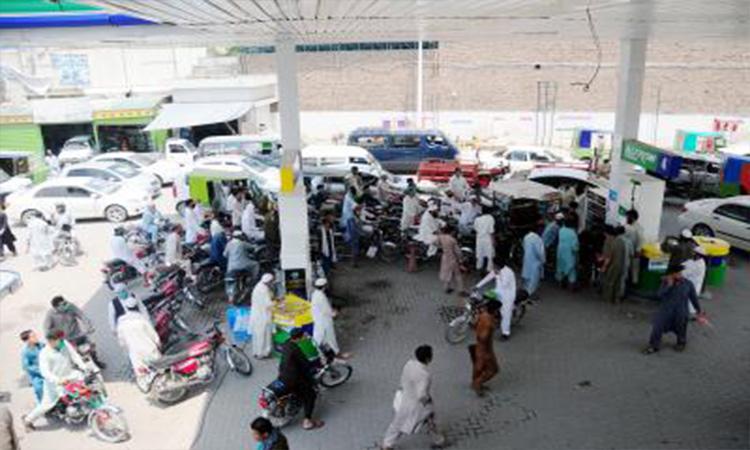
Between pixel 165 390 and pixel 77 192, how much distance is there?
10.6m

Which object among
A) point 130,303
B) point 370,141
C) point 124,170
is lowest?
point 130,303

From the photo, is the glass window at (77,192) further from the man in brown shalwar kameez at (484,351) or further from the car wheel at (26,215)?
the man in brown shalwar kameez at (484,351)

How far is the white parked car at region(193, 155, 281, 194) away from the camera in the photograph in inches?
667

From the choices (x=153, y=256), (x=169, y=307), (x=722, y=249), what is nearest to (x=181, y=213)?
(x=153, y=256)

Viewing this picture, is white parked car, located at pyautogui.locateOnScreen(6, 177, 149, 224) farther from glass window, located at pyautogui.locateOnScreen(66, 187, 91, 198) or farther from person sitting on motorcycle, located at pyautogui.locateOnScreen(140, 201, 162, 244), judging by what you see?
person sitting on motorcycle, located at pyautogui.locateOnScreen(140, 201, 162, 244)

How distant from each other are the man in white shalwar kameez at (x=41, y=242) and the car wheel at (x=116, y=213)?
327 centimetres

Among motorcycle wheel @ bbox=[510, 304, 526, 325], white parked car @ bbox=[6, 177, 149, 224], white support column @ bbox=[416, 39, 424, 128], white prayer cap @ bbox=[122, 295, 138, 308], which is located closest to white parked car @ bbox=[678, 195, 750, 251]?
motorcycle wheel @ bbox=[510, 304, 526, 325]

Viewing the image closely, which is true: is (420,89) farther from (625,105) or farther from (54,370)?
(54,370)

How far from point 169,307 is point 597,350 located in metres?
6.50

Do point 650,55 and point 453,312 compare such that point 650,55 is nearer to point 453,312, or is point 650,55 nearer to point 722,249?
point 722,249

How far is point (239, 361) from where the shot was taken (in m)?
8.64

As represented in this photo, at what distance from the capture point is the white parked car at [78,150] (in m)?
23.7

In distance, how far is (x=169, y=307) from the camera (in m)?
9.94

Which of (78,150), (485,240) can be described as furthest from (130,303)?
(78,150)
